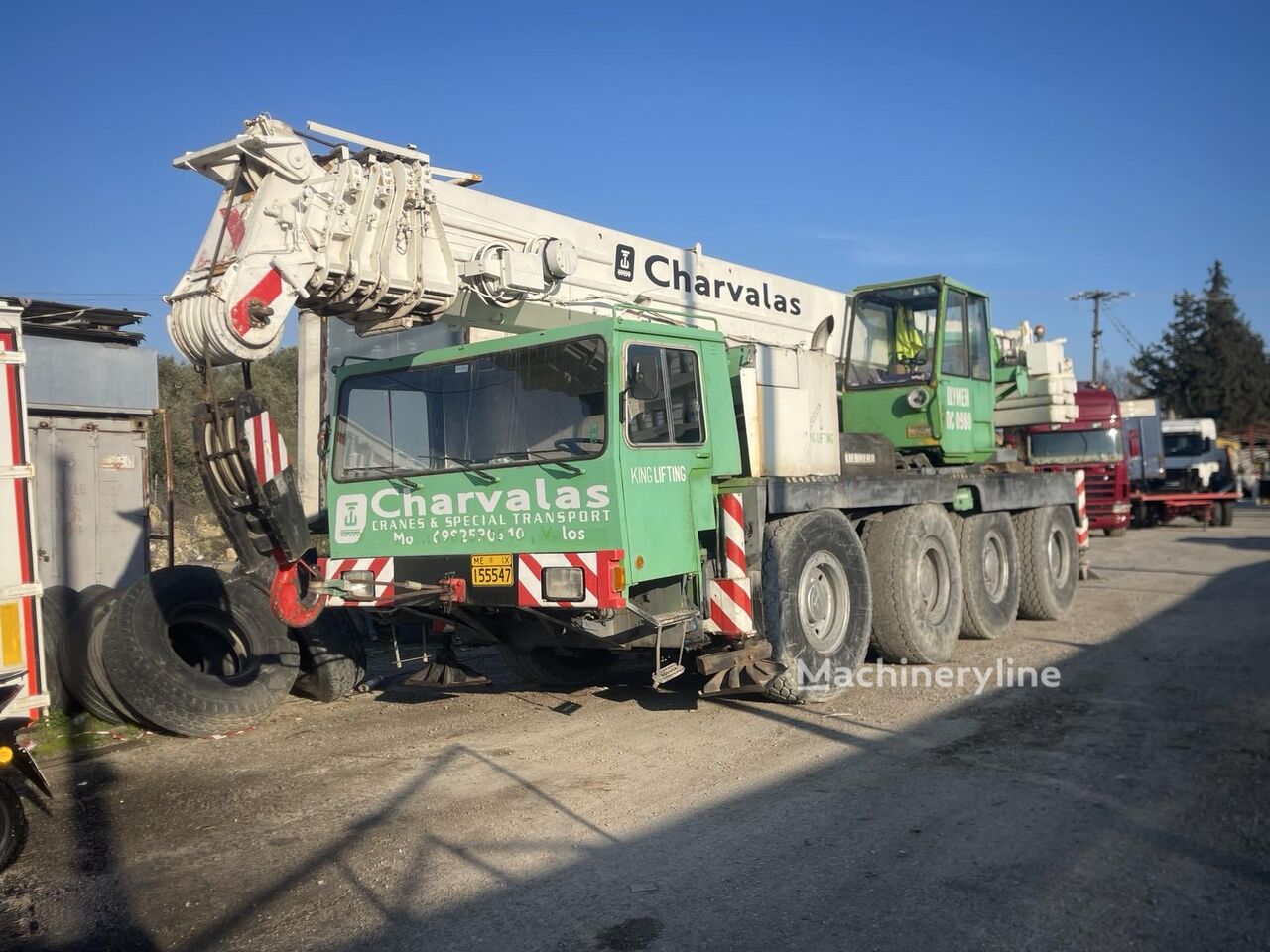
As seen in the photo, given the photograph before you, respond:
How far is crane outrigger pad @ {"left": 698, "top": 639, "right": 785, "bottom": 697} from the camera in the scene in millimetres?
7136

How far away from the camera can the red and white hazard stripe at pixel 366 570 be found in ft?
22.6

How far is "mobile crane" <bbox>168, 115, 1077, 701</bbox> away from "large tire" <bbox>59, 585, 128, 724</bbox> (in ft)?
4.95

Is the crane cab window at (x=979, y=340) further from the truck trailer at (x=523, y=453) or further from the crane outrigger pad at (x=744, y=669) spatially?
the crane outrigger pad at (x=744, y=669)

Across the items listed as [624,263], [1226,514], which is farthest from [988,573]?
[1226,514]

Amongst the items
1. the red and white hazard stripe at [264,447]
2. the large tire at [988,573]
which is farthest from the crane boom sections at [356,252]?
the large tire at [988,573]

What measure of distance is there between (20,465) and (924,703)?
6.13m

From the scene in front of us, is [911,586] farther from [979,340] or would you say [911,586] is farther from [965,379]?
[979,340]

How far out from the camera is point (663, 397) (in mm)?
6863

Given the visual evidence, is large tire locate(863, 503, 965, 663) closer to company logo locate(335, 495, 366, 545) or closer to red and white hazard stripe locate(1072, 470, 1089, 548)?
company logo locate(335, 495, 366, 545)

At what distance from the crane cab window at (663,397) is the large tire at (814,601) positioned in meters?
1.11

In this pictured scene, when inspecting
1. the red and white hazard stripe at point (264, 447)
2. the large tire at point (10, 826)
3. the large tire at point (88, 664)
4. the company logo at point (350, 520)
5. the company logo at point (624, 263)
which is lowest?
the large tire at point (10, 826)

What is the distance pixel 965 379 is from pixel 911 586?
272cm

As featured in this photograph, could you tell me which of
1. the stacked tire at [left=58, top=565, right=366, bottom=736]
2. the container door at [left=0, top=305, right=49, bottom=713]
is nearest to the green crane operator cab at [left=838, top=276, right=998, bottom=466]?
the stacked tire at [left=58, top=565, right=366, bottom=736]

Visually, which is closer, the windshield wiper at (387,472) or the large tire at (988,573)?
the windshield wiper at (387,472)
